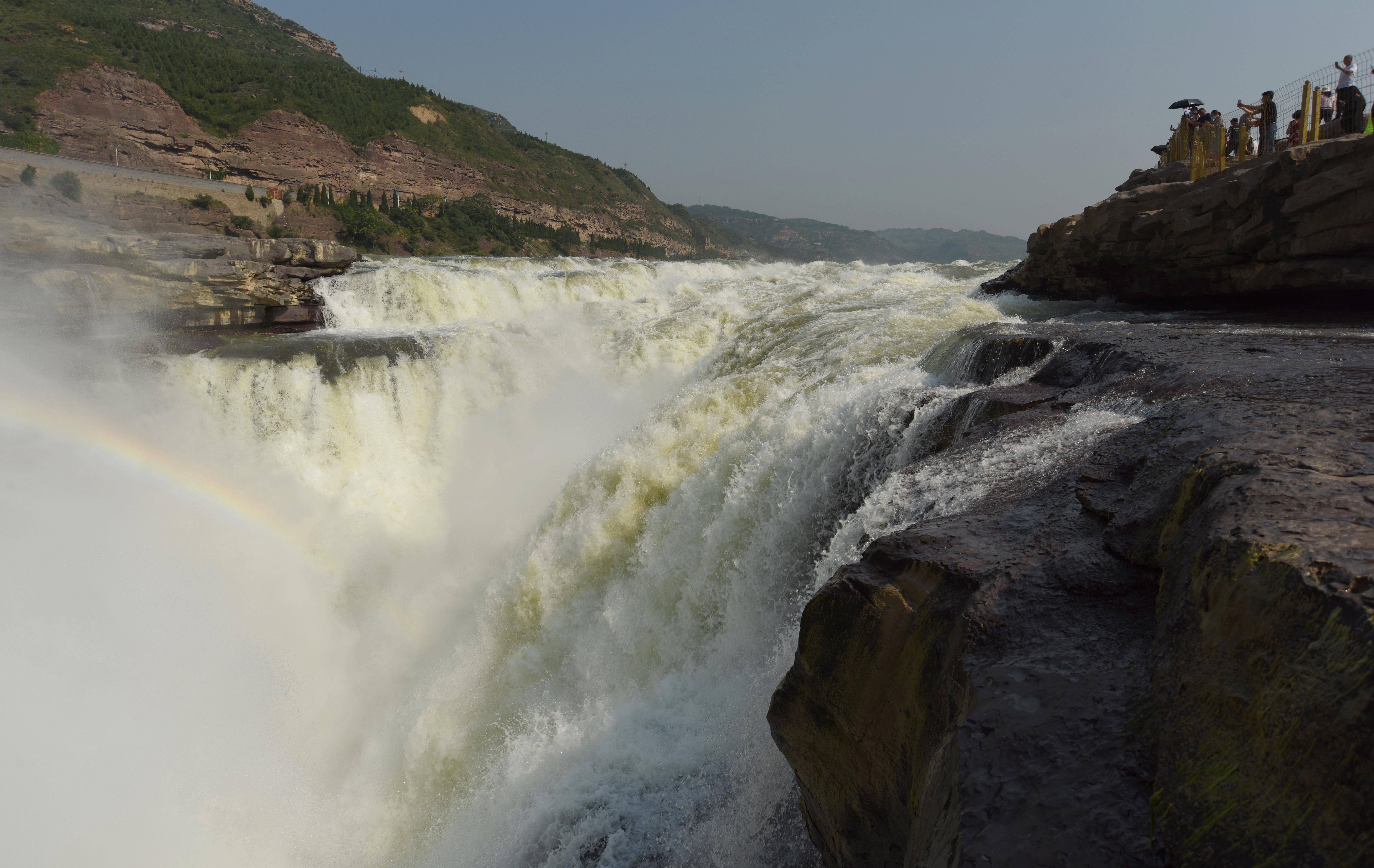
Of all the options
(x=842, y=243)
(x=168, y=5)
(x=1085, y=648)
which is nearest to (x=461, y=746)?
(x=1085, y=648)

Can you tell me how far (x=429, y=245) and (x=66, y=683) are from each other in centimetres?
4421

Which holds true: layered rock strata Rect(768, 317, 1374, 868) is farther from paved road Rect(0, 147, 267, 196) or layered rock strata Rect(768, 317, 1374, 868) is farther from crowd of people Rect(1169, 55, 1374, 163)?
paved road Rect(0, 147, 267, 196)

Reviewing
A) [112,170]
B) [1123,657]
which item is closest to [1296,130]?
[1123,657]

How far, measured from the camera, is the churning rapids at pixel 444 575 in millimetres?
4527

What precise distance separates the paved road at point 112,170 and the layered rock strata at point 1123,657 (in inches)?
1399

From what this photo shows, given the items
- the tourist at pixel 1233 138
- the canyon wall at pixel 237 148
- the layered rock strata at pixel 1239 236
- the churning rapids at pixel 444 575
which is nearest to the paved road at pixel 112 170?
the canyon wall at pixel 237 148

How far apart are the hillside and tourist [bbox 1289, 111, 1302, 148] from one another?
150 feet

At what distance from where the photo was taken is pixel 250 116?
47.3 metres

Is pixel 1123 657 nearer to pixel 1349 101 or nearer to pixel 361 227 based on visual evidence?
pixel 1349 101

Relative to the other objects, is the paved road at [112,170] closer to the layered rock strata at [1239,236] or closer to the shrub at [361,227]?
the shrub at [361,227]

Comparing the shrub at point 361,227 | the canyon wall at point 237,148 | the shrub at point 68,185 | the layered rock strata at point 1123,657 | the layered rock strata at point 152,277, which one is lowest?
the layered rock strata at point 1123,657

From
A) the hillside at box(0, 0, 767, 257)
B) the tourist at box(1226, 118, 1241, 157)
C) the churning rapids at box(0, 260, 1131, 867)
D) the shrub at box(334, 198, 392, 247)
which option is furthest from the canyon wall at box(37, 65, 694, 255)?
the tourist at box(1226, 118, 1241, 157)

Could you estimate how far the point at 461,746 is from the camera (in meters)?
5.76

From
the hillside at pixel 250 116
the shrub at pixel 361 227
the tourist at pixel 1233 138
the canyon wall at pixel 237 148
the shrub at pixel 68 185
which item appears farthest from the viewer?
the shrub at pixel 361 227
